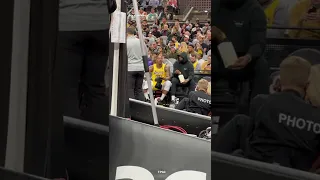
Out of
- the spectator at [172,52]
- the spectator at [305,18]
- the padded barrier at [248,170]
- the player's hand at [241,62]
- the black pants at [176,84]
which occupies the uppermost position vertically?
the spectator at [305,18]

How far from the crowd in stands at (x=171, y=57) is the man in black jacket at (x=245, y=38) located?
3.03 metres

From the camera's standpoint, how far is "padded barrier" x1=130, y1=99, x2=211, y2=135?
322 cm

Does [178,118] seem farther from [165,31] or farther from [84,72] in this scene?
[165,31]

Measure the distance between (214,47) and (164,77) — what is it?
6.60 metres

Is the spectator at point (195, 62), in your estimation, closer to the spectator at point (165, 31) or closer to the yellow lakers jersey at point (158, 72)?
the yellow lakers jersey at point (158, 72)

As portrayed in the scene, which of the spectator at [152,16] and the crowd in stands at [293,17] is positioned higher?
the spectator at [152,16]

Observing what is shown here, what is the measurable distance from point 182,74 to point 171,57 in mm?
1440

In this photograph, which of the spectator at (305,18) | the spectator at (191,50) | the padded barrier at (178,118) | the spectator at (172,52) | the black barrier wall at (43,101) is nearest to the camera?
the spectator at (305,18)

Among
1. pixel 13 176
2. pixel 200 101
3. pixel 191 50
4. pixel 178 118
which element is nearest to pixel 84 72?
pixel 13 176

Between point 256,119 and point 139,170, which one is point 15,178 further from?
point 256,119

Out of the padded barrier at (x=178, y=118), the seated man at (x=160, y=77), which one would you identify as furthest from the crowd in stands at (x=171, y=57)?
the padded barrier at (x=178, y=118)

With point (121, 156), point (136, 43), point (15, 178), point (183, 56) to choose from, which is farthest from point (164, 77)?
point (15, 178)

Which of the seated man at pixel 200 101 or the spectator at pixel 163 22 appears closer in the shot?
the seated man at pixel 200 101

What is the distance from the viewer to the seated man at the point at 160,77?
7.07 meters
